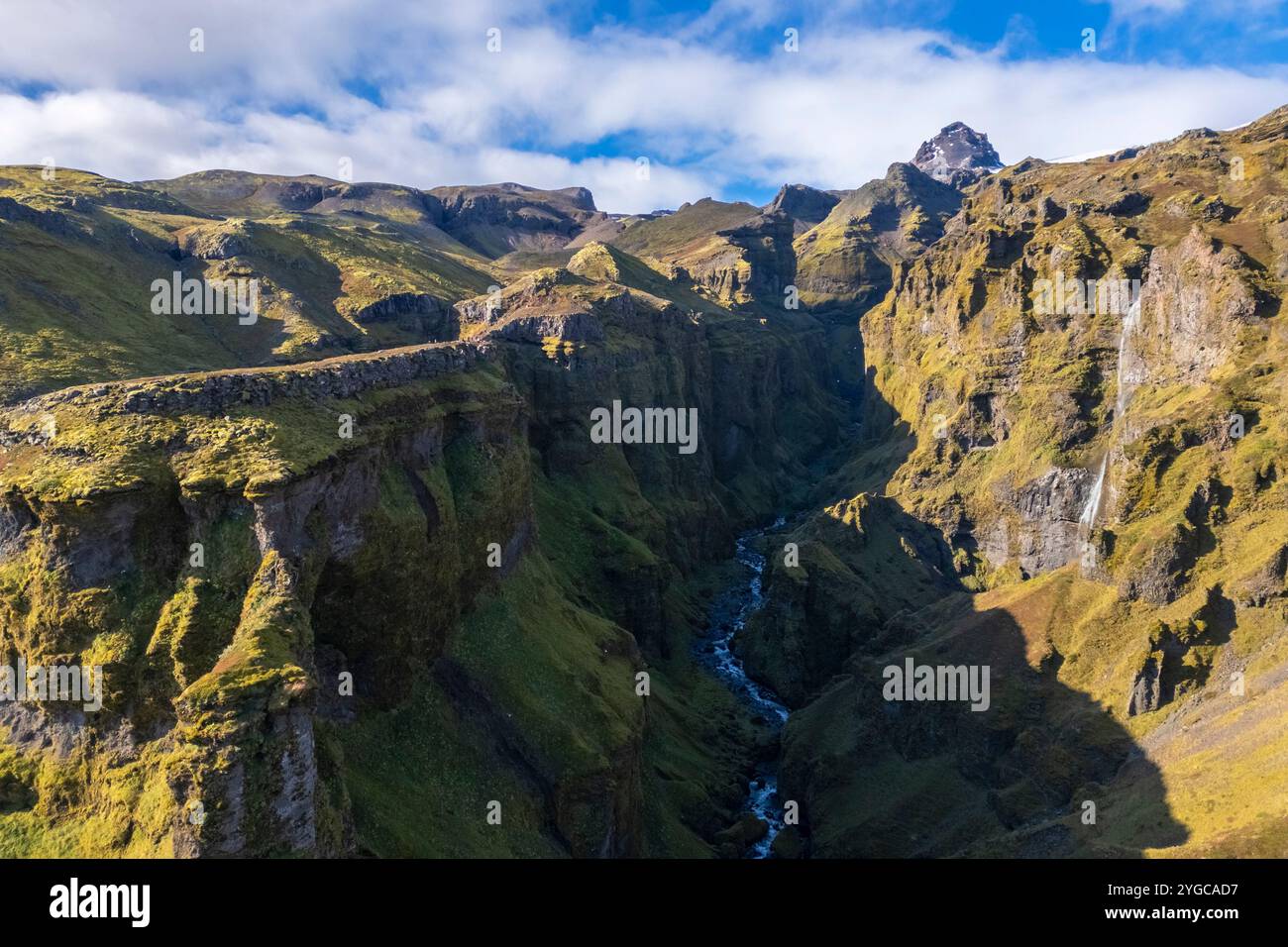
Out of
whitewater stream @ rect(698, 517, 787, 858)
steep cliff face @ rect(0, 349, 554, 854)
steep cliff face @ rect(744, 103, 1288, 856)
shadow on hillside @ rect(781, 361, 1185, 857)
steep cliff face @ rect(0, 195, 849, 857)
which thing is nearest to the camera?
steep cliff face @ rect(0, 349, 554, 854)

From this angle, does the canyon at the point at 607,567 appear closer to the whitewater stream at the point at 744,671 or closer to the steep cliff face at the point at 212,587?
A: the steep cliff face at the point at 212,587

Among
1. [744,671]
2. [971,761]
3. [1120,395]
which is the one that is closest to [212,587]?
[971,761]

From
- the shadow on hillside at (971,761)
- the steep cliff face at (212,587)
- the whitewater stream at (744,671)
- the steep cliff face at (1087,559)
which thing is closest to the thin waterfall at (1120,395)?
the steep cliff face at (1087,559)

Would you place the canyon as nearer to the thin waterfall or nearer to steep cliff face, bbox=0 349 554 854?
steep cliff face, bbox=0 349 554 854

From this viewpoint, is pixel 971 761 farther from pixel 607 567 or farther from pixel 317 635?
pixel 317 635

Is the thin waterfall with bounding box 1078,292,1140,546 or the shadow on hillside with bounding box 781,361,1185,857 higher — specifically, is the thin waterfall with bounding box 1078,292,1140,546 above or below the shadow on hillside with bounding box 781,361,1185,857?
above

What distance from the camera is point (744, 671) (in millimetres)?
119188

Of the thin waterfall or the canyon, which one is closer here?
the canyon

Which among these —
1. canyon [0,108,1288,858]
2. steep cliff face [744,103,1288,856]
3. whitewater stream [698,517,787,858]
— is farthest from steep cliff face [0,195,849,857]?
steep cliff face [744,103,1288,856]

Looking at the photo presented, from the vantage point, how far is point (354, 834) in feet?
142

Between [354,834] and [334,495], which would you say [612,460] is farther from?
[354,834]

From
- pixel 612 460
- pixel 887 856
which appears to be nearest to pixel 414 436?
pixel 887 856

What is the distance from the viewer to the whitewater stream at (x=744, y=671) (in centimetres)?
8838

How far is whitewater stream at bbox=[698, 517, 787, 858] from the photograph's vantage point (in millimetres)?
88375
